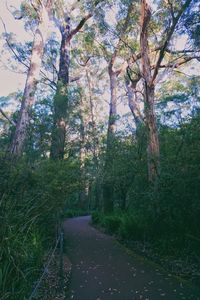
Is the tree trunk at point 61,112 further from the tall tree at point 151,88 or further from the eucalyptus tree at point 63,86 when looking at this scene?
A: the tall tree at point 151,88

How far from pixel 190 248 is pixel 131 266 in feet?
5.26

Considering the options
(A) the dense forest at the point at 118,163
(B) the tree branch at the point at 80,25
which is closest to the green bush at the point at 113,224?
(A) the dense forest at the point at 118,163

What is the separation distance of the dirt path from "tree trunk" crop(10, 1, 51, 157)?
169 inches

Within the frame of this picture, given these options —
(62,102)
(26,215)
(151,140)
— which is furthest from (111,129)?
(26,215)

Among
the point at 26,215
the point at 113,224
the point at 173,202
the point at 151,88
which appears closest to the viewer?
the point at 26,215

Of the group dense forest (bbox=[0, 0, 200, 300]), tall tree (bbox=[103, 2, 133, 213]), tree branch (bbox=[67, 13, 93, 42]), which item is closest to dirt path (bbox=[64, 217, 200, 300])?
dense forest (bbox=[0, 0, 200, 300])

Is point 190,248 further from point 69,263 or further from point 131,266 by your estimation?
point 69,263

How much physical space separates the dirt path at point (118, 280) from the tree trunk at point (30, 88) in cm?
428

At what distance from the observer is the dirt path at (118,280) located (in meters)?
5.25

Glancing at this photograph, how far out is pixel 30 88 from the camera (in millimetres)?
11188

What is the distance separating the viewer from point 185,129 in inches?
345

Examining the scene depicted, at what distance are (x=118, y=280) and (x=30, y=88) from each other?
7.96 meters

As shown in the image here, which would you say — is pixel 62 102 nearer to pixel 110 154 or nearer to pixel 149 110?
pixel 110 154

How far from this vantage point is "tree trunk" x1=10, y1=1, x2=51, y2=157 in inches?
396
